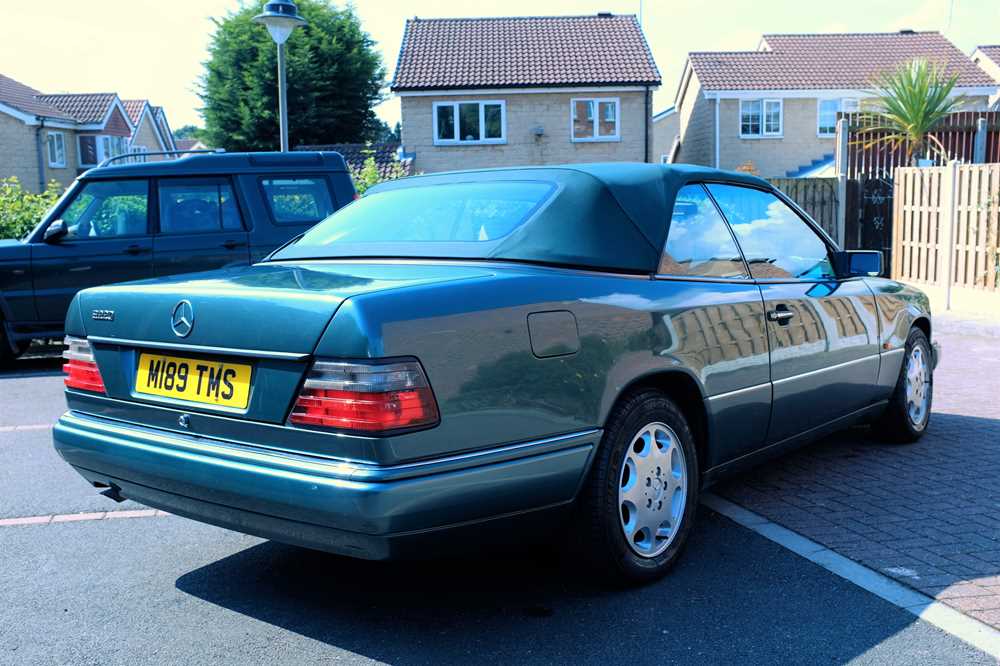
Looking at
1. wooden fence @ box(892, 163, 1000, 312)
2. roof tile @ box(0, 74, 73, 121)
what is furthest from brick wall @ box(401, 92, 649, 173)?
wooden fence @ box(892, 163, 1000, 312)

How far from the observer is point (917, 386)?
611cm

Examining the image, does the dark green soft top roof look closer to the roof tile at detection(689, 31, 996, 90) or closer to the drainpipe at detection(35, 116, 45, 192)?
the roof tile at detection(689, 31, 996, 90)

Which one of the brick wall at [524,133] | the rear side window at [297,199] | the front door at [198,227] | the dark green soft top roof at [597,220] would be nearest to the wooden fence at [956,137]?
the rear side window at [297,199]

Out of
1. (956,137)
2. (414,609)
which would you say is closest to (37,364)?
(414,609)

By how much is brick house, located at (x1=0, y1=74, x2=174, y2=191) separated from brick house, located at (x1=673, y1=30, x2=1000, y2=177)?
27.3m

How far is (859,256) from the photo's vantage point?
5426 millimetres

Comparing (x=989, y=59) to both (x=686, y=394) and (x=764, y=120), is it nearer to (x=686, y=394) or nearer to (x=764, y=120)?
(x=764, y=120)

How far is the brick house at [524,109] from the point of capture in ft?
110

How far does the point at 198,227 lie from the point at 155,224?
0.43 metres

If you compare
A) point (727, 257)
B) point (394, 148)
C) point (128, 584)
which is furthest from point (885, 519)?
point (394, 148)

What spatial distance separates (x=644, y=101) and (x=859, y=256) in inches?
1165

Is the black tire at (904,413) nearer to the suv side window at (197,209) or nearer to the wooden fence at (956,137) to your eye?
the suv side window at (197,209)

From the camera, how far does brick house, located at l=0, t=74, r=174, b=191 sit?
40.2 meters

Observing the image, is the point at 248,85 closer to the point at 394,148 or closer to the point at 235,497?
the point at 394,148
